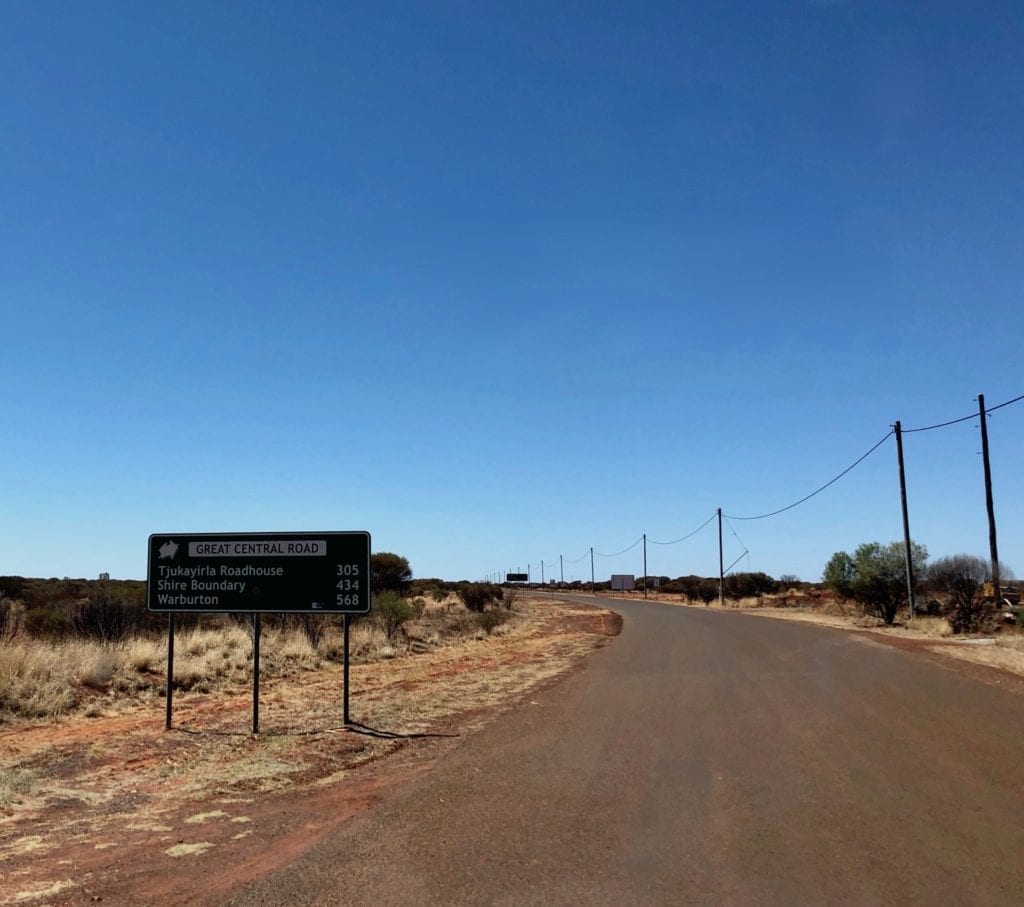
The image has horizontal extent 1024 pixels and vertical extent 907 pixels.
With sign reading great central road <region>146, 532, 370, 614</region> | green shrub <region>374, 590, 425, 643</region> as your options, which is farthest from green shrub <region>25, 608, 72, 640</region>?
sign reading great central road <region>146, 532, 370, 614</region>

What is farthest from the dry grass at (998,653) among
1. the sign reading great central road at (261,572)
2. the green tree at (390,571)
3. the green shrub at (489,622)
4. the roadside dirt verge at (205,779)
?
the green tree at (390,571)

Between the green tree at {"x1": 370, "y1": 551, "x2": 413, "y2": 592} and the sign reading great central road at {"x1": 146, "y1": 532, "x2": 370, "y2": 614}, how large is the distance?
3764 centimetres

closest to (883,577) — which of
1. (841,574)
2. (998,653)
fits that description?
(841,574)

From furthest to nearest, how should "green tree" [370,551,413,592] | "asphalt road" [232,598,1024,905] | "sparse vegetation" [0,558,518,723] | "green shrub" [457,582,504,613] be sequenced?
"green tree" [370,551,413,592] → "green shrub" [457,582,504,613] → "sparse vegetation" [0,558,518,723] → "asphalt road" [232,598,1024,905]

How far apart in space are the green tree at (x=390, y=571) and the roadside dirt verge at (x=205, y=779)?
35559mm

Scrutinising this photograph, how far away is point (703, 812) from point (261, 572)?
7.63m

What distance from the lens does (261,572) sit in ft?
41.9

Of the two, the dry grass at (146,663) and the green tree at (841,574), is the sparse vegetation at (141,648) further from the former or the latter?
the green tree at (841,574)

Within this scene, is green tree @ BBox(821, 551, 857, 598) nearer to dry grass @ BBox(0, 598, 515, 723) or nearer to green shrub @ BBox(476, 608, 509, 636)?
green shrub @ BBox(476, 608, 509, 636)

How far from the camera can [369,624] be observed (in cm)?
2573

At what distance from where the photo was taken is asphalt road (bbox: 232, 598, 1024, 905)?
566 centimetres

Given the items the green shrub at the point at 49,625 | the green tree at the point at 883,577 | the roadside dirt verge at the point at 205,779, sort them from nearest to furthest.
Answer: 1. the roadside dirt verge at the point at 205,779
2. the green shrub at the point at 49,625
3. the green tree at the point at 883,577

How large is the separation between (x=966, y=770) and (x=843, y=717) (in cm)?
331

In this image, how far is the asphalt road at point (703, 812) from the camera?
5.66 meters
